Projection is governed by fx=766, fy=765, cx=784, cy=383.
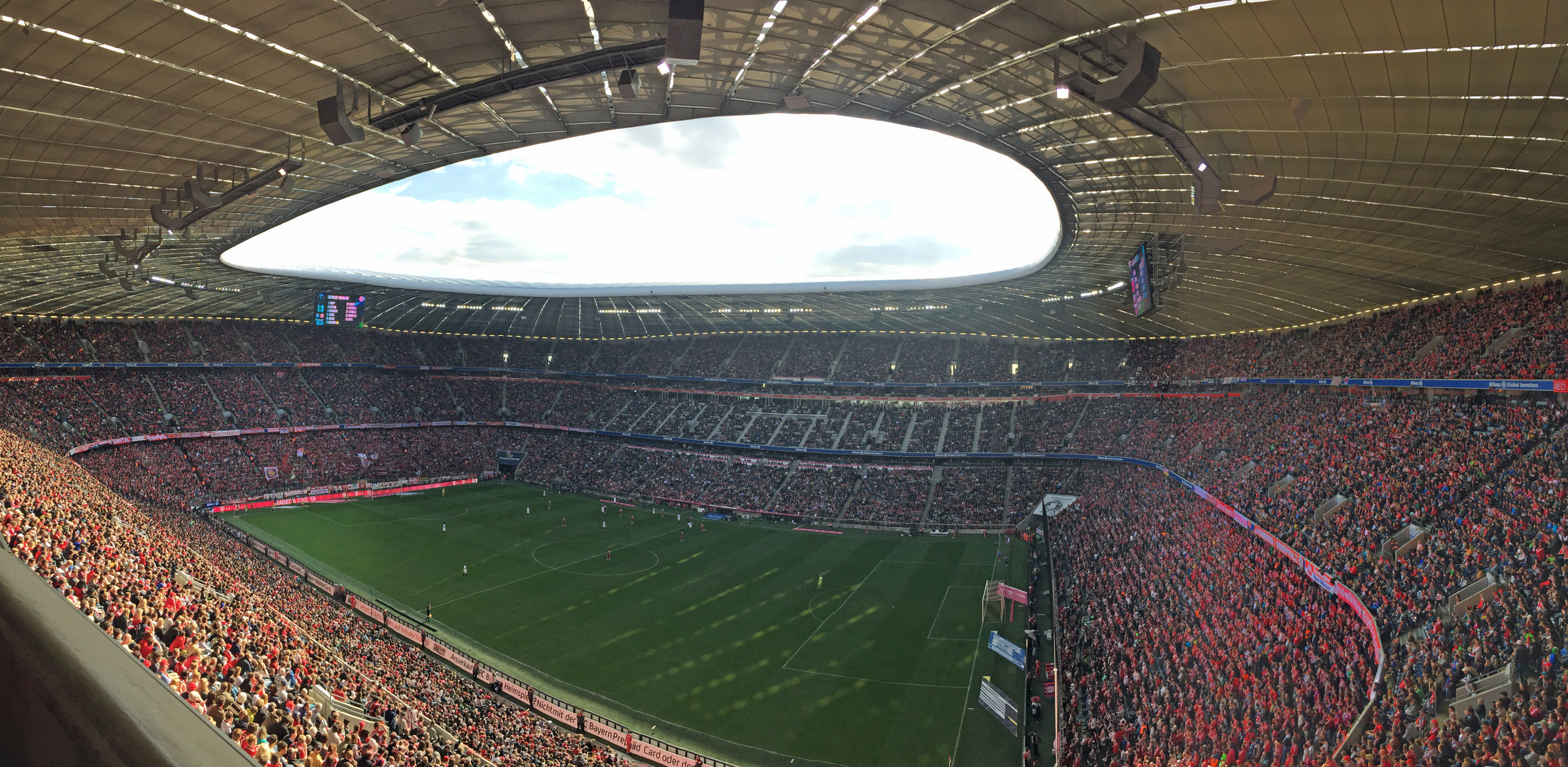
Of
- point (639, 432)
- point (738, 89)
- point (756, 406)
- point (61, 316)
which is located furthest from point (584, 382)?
point (738, 89)

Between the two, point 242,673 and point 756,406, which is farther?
point 756,406

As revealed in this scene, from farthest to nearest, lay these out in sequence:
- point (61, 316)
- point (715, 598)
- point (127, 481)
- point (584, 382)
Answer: point (584, 382) < point (61, 316) < point (127, 481) < point (715, 598)

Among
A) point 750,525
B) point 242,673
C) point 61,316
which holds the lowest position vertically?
point 750,525

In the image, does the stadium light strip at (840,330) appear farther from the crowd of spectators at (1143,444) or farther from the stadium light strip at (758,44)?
the stadium light strip at (758,44)

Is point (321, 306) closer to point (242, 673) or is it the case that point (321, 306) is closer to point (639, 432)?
point (639, 432)

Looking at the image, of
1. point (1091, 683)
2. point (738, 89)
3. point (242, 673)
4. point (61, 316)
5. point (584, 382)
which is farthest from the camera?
point (584, 382)

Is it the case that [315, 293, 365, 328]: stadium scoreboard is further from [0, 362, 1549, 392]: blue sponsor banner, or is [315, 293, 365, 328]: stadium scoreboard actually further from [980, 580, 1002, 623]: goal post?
[980, 580, 1002, 623]: goal post

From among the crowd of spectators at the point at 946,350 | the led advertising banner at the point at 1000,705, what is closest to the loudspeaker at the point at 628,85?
the led advertising banner at the point at 1000,705
